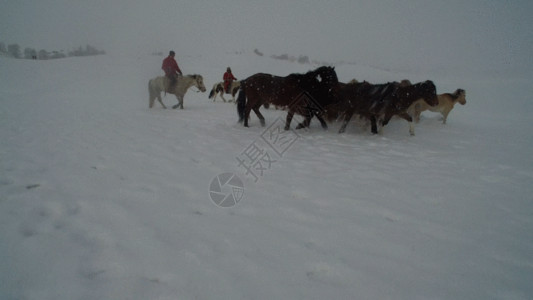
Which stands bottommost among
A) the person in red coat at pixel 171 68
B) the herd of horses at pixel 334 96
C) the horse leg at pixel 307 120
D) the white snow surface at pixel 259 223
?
the white snow surface at pixel 259 223

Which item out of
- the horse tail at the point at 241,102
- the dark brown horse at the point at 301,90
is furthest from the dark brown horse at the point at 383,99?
the horse tail at the point at 241,102

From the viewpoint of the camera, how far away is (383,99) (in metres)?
5.82

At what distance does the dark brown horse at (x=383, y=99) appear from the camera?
5660mm

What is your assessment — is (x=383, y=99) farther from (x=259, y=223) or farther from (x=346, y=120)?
(x=259, y=223)

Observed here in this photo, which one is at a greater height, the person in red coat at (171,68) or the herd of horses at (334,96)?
the person in red coat at (171,68)

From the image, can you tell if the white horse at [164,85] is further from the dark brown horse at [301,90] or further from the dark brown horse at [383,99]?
the dark brown horse at [383,99]

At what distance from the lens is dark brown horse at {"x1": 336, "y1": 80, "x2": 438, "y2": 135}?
5660 mm

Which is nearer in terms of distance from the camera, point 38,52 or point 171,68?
point 171,68

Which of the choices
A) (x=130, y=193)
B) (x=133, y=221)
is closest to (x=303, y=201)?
(x=133, y=221)

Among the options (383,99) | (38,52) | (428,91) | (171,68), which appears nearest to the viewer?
(428,91)

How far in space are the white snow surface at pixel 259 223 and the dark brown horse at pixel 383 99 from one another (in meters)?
1.66

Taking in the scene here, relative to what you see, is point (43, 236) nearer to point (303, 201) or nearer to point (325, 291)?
point (325, 291)

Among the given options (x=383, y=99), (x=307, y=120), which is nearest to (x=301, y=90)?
(x=307, y=120)

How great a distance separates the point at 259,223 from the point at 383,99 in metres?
5.17
